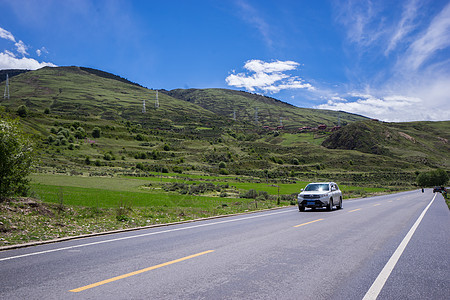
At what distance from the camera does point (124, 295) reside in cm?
442

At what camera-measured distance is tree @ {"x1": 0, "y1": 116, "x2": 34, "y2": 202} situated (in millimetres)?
12270

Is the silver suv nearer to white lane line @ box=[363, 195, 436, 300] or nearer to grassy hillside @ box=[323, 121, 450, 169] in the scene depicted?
white lane line @ box=[363, 195, 436, 300]

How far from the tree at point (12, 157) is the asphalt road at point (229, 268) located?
6097 millimetres

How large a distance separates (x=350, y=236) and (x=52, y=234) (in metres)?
9.70

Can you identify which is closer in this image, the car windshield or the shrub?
the car windshield

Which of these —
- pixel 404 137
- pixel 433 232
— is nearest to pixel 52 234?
pixel 433 232

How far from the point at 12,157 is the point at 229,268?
36.6ft

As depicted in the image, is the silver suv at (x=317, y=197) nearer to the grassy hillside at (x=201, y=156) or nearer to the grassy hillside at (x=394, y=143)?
the grassy hillside at (x=201, y=156)

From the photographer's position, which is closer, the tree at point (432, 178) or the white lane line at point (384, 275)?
the white lane line at point (384, 275)

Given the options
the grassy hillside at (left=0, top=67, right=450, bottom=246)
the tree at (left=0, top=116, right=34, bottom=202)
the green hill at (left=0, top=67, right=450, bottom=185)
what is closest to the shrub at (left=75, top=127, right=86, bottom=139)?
the green hill at (left=0, top=67, right=450, bottom=185)

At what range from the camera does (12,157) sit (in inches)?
489

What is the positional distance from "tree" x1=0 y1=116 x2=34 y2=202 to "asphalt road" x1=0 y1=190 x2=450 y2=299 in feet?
20.0

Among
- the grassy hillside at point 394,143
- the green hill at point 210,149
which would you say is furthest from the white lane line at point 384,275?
the grassy hillside at point 394,143

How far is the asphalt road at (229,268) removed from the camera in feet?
15.1
